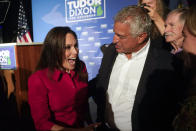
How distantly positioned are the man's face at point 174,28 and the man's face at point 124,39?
45 cm

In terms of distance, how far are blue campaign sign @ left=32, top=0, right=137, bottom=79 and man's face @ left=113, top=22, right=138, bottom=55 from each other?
1.47m

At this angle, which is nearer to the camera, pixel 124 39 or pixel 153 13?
pixel 124 39

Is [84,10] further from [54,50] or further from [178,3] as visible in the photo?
[54,50]

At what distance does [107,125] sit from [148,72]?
0.63 m

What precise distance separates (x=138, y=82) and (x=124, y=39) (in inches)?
14.9

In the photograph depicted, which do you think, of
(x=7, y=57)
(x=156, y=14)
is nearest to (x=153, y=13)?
(x=156, y=14)

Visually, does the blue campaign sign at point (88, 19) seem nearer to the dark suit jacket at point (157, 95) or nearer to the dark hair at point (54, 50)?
the dark hair at point (54, 50)

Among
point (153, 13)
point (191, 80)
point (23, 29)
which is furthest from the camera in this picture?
point (23, 29)

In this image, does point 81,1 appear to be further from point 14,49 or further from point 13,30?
point 13,30

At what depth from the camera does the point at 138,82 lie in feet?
5.00

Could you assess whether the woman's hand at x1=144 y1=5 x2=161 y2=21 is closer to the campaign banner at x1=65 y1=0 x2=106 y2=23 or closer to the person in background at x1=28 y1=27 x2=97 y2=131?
the person in background at x1=28 y1=27 x2=97 y2=131

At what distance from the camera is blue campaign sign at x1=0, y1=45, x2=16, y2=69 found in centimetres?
244

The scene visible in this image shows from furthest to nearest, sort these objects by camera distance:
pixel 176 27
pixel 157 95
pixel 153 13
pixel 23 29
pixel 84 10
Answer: pixel 23 29
pixel 84 10
pixel 153 13
pixel 176 27
pixel 157 95

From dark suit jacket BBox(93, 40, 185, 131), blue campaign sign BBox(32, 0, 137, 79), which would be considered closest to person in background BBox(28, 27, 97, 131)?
dark suit jacket BBox(93, 40, 185, 131)
